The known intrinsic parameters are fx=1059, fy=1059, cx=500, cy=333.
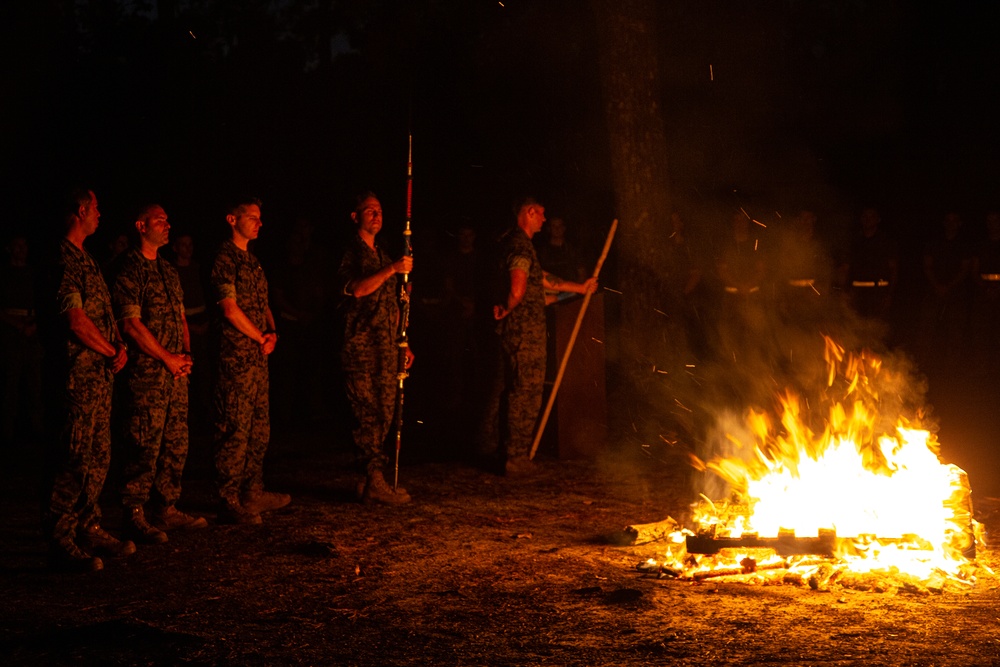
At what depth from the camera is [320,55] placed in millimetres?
21984

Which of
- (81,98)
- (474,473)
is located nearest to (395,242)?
(81,98)

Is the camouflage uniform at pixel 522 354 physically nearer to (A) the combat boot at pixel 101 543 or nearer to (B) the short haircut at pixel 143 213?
(B) the short haircut at pixel 143 213

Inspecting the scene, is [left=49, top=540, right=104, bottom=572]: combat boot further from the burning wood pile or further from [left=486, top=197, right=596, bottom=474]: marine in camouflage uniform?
[left=486, top=197, right=596, bottom=474]: marine in camouflage uniform

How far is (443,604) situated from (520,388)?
4.03m

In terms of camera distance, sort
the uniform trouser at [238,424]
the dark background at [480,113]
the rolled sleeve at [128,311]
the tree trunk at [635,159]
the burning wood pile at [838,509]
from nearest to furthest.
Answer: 1. the burning wood pile at [838,509]
2. the rolled sleeve at [128,311]
3. the uniform trouser at [238,424]
4. the tree trunk at [635,159]
5. the dark background at [480,113]

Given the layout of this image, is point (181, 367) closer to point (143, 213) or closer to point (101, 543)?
point (143, 213)

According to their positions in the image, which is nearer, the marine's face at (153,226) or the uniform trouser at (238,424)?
the marine's face at (153,226)

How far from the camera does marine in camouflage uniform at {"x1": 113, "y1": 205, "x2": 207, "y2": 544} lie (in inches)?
275

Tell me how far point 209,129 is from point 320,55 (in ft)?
9.56

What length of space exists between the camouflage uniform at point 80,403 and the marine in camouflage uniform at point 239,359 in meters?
1.09

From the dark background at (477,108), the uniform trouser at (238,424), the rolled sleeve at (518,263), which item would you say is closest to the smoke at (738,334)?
the rolled sleeve at (518,263)

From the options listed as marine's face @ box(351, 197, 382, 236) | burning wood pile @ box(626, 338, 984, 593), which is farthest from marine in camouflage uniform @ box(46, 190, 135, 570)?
burning wood pile @ box(626, 338, 984, 593)

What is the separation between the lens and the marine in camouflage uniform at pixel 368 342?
27.1ft

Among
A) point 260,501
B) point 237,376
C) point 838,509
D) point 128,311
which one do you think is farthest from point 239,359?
point 838,509
